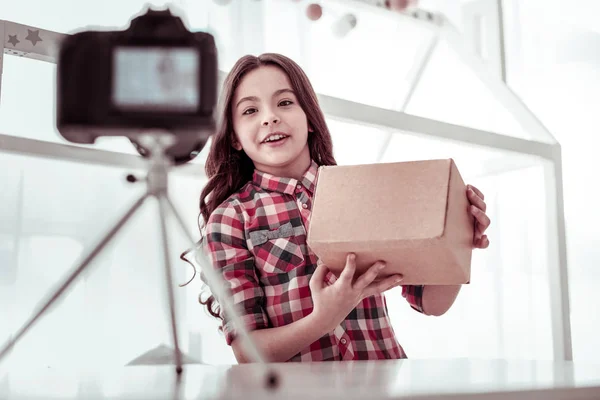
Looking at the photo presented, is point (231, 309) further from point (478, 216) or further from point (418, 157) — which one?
point (418, 157)

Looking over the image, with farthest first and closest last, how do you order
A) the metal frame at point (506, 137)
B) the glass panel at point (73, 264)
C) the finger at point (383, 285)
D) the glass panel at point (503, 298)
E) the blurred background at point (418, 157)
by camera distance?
1. the glass panel at point (503, 298)
2. the metal frame at point (506, 137)
3. the blurred background at point (418, 157)
4. the glass panel at point (73, 264)
5. the finger at point (383, 285)

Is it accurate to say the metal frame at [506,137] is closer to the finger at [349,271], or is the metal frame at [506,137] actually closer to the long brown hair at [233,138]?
the long brown hair at [233,138]

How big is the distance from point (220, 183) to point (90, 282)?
0.51m

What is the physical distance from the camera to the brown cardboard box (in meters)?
0.75

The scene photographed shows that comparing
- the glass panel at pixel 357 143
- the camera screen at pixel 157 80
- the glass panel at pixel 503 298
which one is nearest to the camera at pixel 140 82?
the camera screen at pixel 157 80

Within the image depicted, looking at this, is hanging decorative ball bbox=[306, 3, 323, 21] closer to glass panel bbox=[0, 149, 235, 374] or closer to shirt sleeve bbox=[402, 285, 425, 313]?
glass panel bbox=[0, 149, 235, 374]

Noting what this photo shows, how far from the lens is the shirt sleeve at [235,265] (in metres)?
1.09

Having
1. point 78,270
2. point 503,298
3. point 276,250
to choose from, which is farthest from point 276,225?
point 503,298

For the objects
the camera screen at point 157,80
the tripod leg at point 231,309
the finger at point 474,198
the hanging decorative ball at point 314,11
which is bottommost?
the tripod leg at point 231,309

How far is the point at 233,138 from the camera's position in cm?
130

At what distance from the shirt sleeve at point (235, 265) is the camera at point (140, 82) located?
0.61m

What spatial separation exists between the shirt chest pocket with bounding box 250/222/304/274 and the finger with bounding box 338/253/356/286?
0.29m

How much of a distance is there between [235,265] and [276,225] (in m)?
0.12

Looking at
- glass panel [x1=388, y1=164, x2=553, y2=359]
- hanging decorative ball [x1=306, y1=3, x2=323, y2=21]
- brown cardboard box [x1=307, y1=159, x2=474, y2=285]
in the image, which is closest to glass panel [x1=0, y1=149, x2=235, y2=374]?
brown cardboard box [x1=307, y1=159, x2=474, y2=285]
